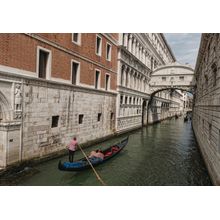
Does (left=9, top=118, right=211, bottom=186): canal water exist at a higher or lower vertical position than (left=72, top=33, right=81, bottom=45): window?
lower

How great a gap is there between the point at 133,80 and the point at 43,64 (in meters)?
13.3

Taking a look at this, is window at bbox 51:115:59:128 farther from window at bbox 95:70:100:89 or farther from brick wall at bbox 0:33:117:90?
window at bbox 95:70:100:89

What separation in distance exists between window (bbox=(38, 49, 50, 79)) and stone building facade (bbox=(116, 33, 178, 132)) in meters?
8.47

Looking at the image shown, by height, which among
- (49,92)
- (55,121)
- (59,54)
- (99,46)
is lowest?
(55,121)

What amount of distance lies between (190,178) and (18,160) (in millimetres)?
7112

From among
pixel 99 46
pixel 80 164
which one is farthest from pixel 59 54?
pixel 80 164

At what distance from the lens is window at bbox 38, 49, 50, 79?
9.52 metres

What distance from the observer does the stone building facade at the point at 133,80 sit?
1806cm

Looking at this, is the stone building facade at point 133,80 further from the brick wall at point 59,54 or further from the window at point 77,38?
the window at point 77,38

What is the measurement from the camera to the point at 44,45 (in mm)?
9391

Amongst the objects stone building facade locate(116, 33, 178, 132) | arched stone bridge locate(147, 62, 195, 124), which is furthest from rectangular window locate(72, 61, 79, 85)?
arched stone bridge locate(147, 62, 195, 124)

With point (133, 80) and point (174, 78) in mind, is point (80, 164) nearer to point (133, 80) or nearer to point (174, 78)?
point (133, 80)

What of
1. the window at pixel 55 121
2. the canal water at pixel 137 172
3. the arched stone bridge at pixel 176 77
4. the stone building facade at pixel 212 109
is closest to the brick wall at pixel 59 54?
the window at pixel 55 121

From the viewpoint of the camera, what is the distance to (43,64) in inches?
381
